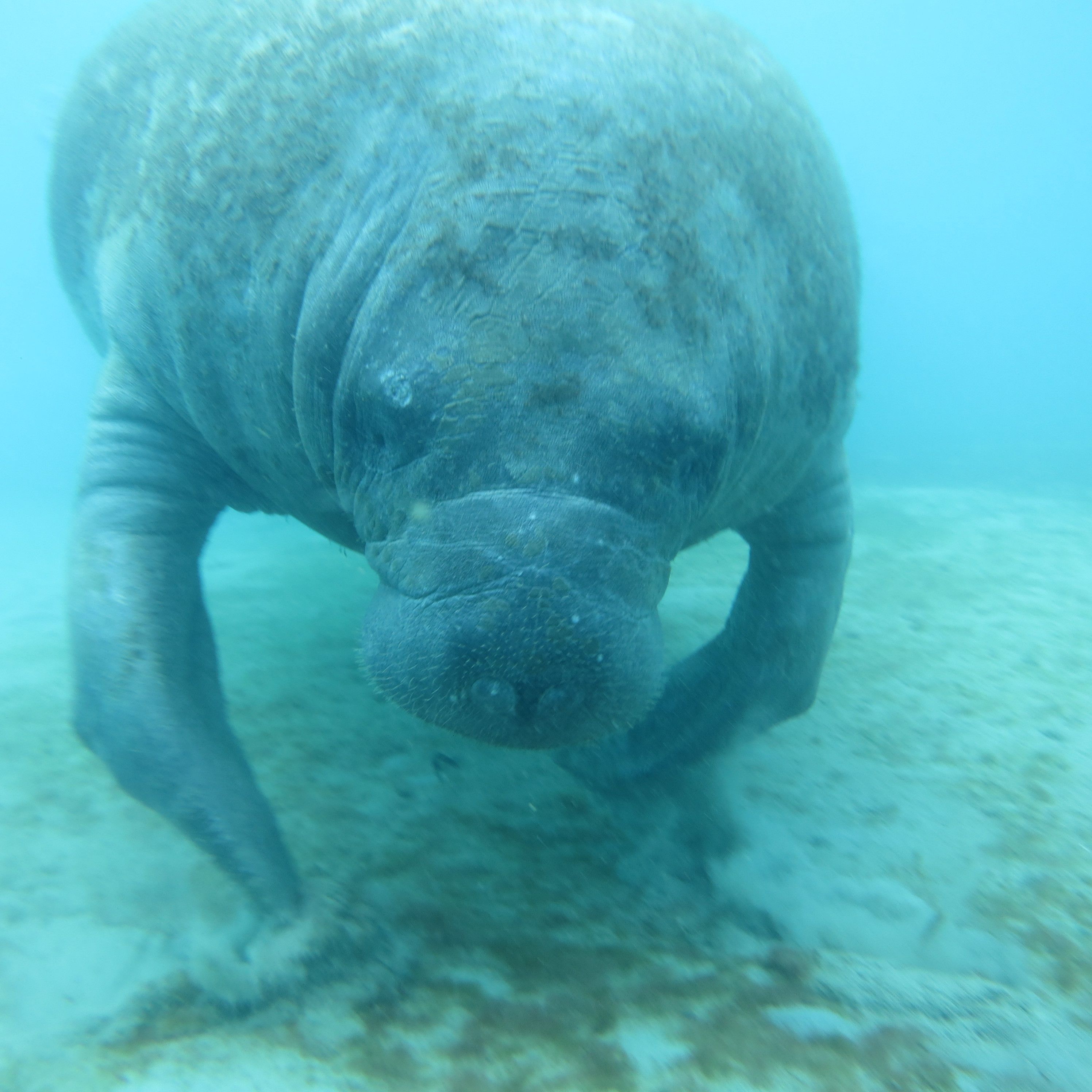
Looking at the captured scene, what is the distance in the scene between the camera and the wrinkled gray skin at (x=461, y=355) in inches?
70.2

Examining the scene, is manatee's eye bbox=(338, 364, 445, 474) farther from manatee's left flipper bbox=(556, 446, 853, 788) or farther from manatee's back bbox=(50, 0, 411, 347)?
manatee's left flipper bbox=(556, 446, 853, 788)

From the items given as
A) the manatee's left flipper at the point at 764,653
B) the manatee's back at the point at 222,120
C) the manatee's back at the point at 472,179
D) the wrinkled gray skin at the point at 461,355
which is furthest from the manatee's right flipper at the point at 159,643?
the manatee's left flipper at the point at 764,653

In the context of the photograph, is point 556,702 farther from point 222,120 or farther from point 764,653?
point 222,120

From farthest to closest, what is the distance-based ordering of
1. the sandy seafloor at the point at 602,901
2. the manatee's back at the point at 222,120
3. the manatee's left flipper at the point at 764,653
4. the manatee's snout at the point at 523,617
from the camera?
1. the manatee's left flipper at the point at 764,653
2. the manatee's back at the point at 222,120
3. the sandy seafloor at the point at 602,901
4. the manatee's snout at the point at 523,617

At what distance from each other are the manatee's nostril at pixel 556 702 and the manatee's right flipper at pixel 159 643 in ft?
4.09

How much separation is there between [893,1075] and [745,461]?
159 centimetres

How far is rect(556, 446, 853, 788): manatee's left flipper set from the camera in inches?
136

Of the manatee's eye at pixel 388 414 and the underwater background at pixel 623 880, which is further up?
the manatee's eye at pixel 388 414

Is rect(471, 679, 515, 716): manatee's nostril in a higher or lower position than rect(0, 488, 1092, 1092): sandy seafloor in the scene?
higher

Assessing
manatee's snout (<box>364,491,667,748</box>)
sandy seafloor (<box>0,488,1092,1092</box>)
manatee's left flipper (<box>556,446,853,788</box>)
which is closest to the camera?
manatee's snout (<box>364,491,667,748</box>)

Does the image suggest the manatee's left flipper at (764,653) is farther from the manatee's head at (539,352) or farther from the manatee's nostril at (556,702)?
the manatee's nostril at (556,702)

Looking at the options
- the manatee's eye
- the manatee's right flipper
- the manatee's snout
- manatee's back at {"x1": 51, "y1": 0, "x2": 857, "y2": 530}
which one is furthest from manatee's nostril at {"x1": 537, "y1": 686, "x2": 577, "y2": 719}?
the manatee's right flipper

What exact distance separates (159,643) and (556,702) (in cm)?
156

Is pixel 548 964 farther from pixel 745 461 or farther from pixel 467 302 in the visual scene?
pixel 467 302
